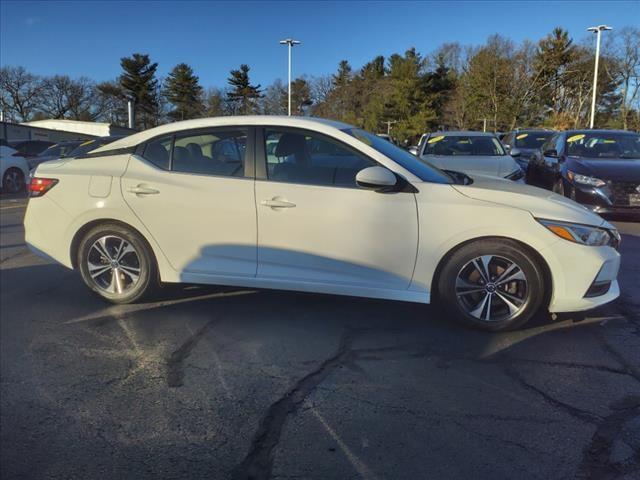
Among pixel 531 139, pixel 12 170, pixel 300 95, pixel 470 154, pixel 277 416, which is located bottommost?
pixel 277 416

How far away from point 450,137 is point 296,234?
25.6 ft

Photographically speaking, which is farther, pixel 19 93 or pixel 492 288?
pixel 19 93

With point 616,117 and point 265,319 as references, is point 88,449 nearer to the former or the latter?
point 265,319

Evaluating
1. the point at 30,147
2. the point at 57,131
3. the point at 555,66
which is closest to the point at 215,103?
the point at 57,131

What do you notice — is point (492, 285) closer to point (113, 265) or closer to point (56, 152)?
point (113, 265)

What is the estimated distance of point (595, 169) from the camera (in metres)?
8.57

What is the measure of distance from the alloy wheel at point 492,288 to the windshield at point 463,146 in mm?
6913

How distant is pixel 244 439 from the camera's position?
104 inches

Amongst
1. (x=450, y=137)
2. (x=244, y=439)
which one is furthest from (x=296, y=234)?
(x=450, y=137)

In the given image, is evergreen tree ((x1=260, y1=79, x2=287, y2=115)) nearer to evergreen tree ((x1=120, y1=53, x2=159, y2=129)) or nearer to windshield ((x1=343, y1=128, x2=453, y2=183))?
evergreen tree ((x1=120, y1=53, x2=159, y2=129))

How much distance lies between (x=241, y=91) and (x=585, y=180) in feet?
197

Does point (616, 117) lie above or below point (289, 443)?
above

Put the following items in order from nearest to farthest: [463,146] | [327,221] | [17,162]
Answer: [327,221]
[463,146]
[17,162]

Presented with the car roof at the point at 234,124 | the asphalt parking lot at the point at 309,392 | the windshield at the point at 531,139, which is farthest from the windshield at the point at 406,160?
the windshield at the point at 531,139
